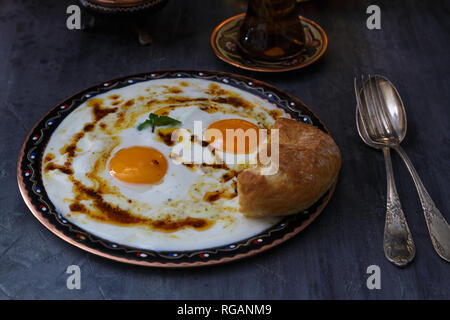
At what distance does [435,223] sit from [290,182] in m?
0.53

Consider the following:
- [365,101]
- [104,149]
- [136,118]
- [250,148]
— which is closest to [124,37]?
[136,118]

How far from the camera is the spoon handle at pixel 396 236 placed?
158 centimetres

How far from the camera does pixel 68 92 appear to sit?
2311 millimetres

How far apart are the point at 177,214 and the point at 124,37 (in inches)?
55.2

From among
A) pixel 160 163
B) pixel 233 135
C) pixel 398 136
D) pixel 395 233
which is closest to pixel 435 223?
pixel 395 233

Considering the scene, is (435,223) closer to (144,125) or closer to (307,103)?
(307,103)

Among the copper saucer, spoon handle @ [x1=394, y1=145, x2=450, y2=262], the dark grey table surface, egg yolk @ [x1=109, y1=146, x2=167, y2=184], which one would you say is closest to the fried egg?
egg yolk @ [x1=109, y1=146, x2=167, y2=184]

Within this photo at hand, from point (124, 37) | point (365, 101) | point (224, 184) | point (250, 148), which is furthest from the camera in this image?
point (124, 37)

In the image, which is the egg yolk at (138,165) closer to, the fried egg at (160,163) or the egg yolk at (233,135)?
the fried egg at (160,163)

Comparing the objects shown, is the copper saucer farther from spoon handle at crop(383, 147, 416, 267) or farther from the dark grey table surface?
spoon handle at crop(383, 147, 416, 267)

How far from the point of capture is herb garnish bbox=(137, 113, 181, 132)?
1.98 metres

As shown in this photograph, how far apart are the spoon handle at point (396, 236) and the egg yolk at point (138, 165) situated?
→ 0.82 meters

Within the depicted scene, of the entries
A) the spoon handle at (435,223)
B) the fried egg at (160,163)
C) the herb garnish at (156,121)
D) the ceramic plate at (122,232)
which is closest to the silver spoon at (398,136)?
the spoon handle at (435,223)
